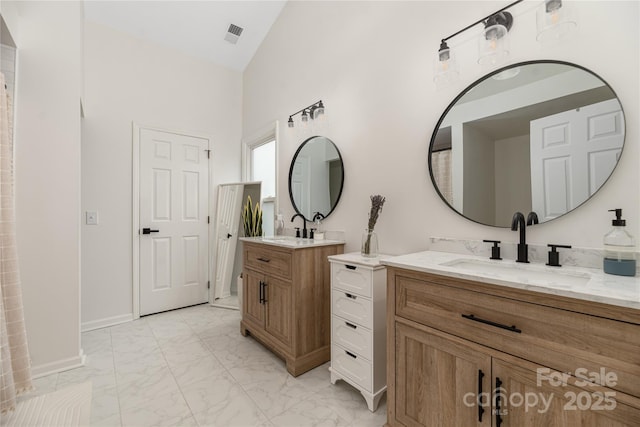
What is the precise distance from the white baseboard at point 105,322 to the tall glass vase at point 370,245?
2.80 m

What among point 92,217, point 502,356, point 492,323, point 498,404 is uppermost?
point 92,217

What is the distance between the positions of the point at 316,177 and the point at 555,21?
1.85m

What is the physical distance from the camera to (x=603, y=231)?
3.95ft

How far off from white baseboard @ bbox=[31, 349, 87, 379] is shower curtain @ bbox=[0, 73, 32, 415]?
37 cm

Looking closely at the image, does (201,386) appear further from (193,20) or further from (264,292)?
(193,20)

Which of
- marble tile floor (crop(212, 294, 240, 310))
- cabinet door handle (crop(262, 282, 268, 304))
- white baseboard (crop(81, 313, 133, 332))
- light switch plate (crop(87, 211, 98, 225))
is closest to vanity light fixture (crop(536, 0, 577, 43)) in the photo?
cabinet door handle (crop(262, 282, 268, 304))

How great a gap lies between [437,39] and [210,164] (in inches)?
115

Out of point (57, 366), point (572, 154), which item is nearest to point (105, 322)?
point (57, 366)

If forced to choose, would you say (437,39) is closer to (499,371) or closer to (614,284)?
(614,284)

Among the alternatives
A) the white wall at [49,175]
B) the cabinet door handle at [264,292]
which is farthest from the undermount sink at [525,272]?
the white wall at [49,175]

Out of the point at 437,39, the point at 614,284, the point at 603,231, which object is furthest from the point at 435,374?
the point at 437,39

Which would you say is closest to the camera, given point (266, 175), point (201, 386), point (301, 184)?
point (201, 386)

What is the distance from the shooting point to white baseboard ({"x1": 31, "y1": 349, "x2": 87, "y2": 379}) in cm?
198

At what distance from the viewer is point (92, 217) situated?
289cm
